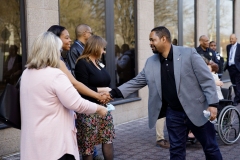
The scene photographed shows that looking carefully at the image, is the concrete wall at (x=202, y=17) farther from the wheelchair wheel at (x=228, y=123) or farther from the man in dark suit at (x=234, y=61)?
the wheelchair wheel at (x=228, y=123)

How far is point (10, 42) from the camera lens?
6070mm

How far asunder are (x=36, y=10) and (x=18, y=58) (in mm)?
885

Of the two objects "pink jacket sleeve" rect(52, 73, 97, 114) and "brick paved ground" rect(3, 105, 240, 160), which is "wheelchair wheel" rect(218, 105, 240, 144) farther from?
"pink jacket sleeve" rect(52, 73, 97, 114)

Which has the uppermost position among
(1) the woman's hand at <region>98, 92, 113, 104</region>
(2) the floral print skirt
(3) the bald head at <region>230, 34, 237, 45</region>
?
(3) the bald head at <region>230, 34, 237, 45</region>

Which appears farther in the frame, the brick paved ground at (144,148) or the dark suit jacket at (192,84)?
the brick paved ground at (144,148)

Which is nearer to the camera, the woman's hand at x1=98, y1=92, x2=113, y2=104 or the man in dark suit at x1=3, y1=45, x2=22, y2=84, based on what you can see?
the woman's hand at x1=98, y1=92, x2=113, y2=104

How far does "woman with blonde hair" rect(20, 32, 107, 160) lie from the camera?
3.08 meters

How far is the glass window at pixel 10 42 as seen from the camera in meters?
5.96

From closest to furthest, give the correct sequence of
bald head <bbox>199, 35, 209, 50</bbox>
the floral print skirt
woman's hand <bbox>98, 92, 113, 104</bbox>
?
1. woman's hand <bbox>98, 92, 113, 104</bbox>
2. the floral print skirt
3. bald head <bbox>199, 35, 209, 50</bbox>

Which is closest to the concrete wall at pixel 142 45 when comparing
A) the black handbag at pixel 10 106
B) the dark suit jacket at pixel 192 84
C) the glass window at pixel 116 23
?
the glass window at pixel 116 23

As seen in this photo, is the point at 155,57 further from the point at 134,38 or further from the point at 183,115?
the point at 134,38

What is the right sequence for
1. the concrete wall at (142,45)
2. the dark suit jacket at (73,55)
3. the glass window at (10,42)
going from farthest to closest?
the concrete wall at (142,45)
the glass window at (10,42)
the dark suit jacket at (73,55)

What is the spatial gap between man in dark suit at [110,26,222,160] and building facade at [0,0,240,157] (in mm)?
2560

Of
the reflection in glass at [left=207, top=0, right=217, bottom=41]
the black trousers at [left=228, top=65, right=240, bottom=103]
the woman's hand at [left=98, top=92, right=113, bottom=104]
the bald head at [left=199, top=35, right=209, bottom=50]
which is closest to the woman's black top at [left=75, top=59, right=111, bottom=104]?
the woman's hand at [left=98, top=92, right=113, bottom=104]
